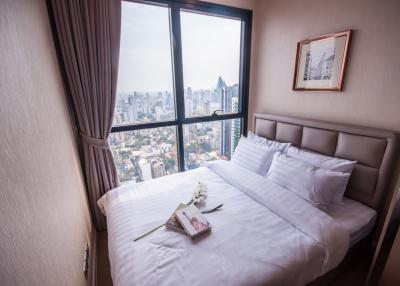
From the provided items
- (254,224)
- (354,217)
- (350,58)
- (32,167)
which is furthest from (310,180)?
(32,167)

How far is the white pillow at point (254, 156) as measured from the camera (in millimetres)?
2018

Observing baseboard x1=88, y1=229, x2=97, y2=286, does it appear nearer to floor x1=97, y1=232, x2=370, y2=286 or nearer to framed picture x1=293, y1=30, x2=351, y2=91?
floor x1=97, y1=232, x2=370, y2=286

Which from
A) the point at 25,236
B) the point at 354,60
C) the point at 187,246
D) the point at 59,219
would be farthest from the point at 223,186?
the point at 354,60

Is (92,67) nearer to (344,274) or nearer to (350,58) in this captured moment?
(350,58)

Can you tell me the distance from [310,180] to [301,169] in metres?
0.13

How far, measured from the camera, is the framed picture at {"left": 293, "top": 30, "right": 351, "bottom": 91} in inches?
66.1

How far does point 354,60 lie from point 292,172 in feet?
3.62

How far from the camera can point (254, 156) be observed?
209 cm

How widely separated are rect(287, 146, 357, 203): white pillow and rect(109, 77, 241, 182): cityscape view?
1.14 meters

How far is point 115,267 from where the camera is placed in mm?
1130

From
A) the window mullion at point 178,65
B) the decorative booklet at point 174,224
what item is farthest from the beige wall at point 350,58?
the decorative booklet at point 174,224

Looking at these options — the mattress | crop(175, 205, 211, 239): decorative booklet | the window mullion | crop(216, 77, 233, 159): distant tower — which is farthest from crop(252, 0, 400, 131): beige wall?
crop(175, 205, 211, 239): decorative booklet

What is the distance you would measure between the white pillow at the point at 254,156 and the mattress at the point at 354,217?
2.25ft

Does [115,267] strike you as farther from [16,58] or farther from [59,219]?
[16,58]
